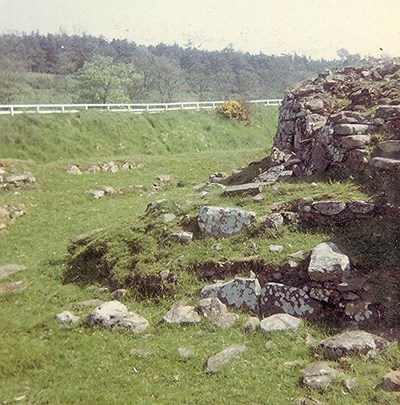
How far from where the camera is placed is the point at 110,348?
8367mm

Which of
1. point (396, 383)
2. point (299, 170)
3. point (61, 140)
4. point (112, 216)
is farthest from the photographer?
point (61, 140)

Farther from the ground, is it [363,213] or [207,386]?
[363,213]

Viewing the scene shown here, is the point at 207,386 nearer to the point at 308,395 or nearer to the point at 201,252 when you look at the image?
the point at 308,395

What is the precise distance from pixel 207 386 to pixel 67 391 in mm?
1946

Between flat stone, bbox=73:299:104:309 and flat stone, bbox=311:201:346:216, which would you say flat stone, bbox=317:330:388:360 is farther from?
flat stone, bbox=73:299:104:309

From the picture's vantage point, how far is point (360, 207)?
10055 millimetres

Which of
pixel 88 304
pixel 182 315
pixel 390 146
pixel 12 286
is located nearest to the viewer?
pixel 182 315

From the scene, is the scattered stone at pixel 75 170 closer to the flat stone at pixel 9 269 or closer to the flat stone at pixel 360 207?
the flat stone at pixel 9 269

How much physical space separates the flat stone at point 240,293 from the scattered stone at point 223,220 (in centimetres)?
170

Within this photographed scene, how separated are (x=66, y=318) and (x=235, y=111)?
33.2m

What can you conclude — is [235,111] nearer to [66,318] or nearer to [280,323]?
[66,318]

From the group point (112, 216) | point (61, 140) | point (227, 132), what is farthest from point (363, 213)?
point (227, 132)

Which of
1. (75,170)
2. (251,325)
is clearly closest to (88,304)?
(251,325)

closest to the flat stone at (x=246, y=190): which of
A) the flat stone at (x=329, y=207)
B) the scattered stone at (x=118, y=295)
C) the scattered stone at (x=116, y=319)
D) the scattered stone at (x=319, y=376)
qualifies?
the flat stone at (x=329, y=207)
